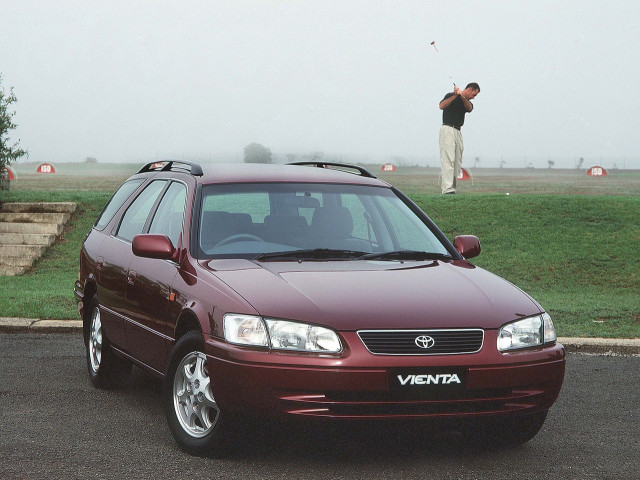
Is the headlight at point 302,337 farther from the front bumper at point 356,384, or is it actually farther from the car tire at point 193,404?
the car tire at point 193,404

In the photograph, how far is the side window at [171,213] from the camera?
6719mm

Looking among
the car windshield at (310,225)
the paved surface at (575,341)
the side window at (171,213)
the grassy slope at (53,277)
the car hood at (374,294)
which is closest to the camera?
the car hood at (374,294)

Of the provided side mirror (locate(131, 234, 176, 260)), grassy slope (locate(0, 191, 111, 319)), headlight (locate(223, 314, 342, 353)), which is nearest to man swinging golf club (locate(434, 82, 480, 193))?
grassy slope (locate(0, 191, 111, 319))

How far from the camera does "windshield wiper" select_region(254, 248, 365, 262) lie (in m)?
6.19

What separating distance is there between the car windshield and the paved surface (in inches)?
132

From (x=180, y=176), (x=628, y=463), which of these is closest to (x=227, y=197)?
(x=180, y=176)

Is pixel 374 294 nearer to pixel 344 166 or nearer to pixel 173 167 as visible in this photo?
pixel 344 166

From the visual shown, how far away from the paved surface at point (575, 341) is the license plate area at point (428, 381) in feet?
16.0

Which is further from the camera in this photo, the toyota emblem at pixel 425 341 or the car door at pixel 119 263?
the car door at pixel 119 263

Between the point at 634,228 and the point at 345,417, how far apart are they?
42.3ft

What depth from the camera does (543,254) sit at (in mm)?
15695

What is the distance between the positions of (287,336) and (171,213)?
6.70 ft

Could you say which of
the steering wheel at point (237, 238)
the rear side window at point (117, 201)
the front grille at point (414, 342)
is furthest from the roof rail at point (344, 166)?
the front grille at point (414, 342)

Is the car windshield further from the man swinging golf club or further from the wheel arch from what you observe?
the man swinging golf club
